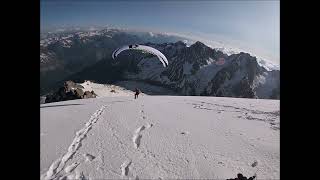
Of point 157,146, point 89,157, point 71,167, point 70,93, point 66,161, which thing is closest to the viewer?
point 71,167

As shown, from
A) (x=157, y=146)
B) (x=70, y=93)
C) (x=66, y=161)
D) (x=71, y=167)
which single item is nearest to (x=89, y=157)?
(x=66, y=161)

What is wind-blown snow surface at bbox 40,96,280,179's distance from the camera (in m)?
6.45

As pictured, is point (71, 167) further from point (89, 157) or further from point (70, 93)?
point (70, 93)

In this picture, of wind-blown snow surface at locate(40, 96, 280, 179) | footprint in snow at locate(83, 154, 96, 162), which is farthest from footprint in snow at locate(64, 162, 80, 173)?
footprint in snow at locate(83, 154, 96, 162)

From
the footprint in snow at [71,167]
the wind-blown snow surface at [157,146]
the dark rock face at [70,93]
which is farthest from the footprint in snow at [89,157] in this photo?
the dark rock face at [70,93]

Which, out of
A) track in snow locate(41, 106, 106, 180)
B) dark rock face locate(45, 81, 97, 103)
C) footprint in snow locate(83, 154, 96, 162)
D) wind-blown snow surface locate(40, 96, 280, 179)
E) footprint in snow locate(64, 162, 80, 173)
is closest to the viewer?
track in snow locate(41, 106, 106, 180)

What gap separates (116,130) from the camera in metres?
9.48

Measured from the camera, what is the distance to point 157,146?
313 inches

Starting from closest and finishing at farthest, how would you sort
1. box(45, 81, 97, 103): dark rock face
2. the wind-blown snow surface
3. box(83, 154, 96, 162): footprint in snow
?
the wind-blown snow surface < box(83, 154, 96, 162): footprint in snow < box(45, 81, 97, 103): dark rock face

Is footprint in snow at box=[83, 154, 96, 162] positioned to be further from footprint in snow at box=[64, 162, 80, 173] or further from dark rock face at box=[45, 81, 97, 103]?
dark rock face at box=[45, 81, 97, 103]
